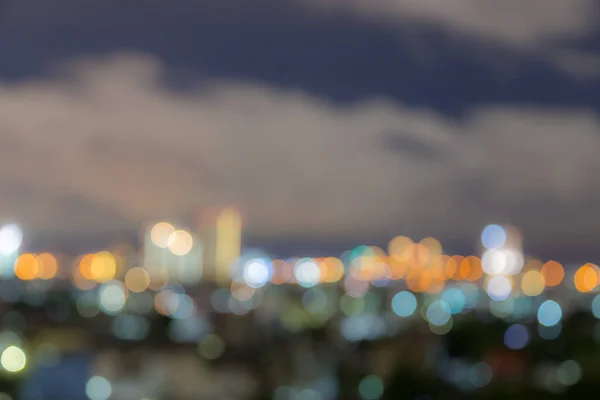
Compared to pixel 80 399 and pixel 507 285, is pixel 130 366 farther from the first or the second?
pixel 507 285

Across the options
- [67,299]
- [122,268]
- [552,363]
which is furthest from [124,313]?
[122,268]

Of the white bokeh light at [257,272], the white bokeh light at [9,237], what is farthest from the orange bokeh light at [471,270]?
the white bokeh light at [9,237]

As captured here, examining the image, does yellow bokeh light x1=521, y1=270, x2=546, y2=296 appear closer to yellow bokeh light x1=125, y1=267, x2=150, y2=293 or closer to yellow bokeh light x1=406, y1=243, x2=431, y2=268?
yellow bokeh light x1=406, y1=243, x2=431, y2=268

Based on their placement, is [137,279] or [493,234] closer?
[493,234]

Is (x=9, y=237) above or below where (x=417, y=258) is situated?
below

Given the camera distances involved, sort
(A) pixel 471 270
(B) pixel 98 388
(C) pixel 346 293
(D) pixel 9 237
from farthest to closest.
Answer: (A) pixel 471 270 < (C) pixel 346 293 < (B) pixel 98 388 < (D) pixel 9 237

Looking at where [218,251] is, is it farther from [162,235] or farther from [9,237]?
[9,237]

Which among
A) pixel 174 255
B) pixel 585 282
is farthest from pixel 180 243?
pixel 585 282
